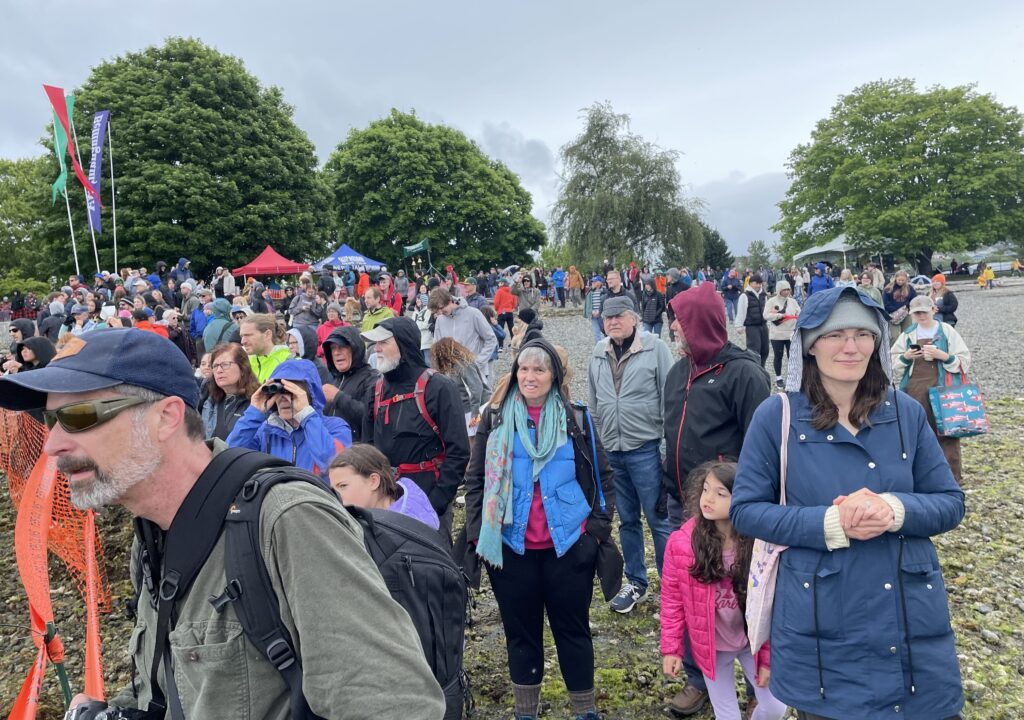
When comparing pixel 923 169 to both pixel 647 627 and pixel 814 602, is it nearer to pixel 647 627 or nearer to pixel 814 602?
pixel 647 627

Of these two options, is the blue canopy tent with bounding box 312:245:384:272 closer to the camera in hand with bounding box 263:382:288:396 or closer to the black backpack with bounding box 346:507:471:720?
the camera in hand with bounding box 263:382:288:396

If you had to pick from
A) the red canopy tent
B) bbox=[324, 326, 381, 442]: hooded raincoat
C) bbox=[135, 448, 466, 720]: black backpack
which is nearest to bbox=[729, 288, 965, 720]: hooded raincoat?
bbox=[135, 448, 466, 720]: black backpack

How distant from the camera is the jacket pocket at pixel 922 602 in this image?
2223 mm

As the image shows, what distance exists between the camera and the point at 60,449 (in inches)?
58.4

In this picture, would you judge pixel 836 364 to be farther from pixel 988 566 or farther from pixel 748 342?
pixel 748 342

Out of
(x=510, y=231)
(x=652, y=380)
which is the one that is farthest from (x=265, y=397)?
(x=510, y=231)

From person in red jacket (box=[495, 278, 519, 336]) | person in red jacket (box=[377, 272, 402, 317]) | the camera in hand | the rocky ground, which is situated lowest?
the rocky ground

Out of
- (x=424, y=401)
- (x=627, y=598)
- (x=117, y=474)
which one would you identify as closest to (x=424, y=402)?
(x=424, y=401)

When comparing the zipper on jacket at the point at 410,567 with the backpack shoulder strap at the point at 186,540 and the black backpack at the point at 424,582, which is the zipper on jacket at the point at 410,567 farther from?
the backpack shoulder strap at the point at 186,540

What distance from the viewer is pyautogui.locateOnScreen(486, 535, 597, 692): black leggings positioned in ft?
11.5

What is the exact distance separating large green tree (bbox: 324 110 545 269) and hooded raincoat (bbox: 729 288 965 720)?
4605 centimetres

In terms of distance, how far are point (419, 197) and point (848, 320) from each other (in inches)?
1884

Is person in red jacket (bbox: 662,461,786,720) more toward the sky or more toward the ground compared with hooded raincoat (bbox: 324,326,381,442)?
more toward the ground

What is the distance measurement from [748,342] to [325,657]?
1135cm
